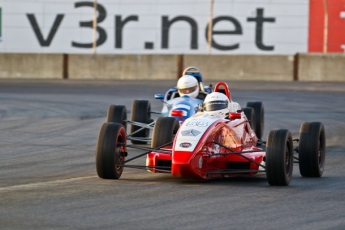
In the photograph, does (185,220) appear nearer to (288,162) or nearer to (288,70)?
(288,162)

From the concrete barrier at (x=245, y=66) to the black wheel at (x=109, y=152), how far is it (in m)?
19.0

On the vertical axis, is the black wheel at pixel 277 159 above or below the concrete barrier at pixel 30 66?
below

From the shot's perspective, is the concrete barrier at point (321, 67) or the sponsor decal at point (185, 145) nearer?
the sponsor decal at point (185, 145)

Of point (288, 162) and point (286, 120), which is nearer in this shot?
point (288, 162)

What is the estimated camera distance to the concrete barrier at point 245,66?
2933 cm

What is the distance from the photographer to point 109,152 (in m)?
10.3

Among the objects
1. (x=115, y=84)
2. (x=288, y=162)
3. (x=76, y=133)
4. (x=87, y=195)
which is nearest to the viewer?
(x=87, y=195)

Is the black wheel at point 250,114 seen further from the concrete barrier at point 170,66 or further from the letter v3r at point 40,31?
the letter v3r at point 40,31

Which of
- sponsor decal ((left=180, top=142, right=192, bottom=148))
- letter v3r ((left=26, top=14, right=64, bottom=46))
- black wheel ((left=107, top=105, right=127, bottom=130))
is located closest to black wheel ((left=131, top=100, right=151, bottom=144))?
black wheel ((left=107, top=105, right=127, bottom=130))

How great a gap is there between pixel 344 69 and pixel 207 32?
6.10 metres

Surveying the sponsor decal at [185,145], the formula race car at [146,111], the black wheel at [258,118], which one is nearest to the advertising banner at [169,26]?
the black wheel at [258,118]

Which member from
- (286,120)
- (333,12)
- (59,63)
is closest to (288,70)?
(333,12)

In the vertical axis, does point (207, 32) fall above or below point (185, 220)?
above

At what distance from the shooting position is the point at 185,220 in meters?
7.98
